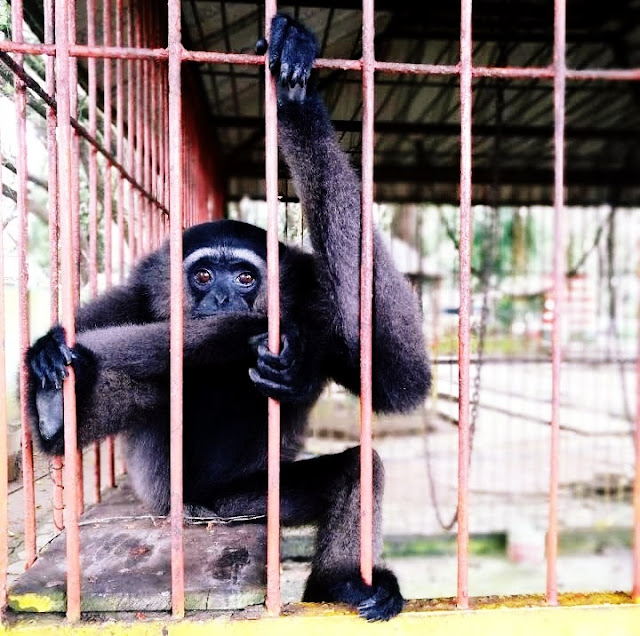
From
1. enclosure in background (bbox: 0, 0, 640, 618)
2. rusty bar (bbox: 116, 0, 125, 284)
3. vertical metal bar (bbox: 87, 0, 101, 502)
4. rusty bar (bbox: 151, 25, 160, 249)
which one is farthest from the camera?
rusty bar (bbox: 151, 25, 160, 249)

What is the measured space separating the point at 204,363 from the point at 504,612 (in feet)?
3.77

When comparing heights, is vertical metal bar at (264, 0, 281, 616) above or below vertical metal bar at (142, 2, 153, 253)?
below

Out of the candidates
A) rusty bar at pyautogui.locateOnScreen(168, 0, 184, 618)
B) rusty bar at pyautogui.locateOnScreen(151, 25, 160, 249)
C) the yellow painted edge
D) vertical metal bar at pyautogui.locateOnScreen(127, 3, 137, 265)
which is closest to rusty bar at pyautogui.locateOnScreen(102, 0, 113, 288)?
vertical metal bar at pyautogui.locateOnScreen(127, 3, 137, 265)

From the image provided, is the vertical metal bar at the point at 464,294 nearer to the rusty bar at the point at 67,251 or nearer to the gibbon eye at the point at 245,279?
the rusty bar at the point at 67,251

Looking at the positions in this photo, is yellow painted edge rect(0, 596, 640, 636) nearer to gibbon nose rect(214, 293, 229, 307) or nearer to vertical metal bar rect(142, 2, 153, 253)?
gibbon nose rect(214, 293, 229, 307)

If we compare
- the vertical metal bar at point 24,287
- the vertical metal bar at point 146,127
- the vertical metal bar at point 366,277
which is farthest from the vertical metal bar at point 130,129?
the vertical metal bar at point 366,277

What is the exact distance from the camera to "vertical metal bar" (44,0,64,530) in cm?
182

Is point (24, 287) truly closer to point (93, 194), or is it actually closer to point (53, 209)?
point (53, 209)

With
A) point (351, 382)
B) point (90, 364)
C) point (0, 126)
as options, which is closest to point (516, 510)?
point (351, 382)

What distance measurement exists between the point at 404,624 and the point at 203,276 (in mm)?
1635

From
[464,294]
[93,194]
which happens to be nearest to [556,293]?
[464,294]

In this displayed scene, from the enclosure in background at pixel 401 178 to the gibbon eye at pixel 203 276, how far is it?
0.45m

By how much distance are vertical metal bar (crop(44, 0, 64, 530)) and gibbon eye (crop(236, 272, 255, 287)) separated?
2.46 ft

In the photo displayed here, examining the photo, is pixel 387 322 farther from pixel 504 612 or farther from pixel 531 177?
pixel 531 177
